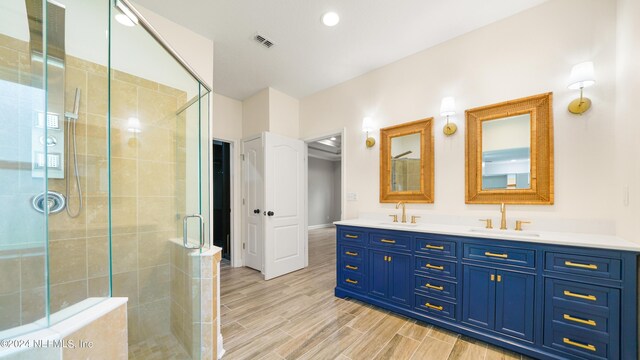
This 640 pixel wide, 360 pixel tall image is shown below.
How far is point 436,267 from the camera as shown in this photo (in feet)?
6.85

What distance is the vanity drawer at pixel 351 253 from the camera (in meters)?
2.60

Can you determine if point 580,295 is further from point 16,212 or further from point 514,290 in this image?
point 16,212

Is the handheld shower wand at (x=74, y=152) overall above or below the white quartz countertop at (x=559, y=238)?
above

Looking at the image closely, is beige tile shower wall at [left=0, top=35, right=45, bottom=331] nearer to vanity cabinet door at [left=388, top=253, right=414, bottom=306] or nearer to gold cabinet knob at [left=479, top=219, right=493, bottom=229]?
vanity cabinet door at [left=388, top=253, right=414, bottom=306]

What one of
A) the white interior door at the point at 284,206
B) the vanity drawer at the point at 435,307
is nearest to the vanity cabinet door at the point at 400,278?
the vanity drawer at the point at 435,307

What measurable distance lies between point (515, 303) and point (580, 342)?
0.36 metres

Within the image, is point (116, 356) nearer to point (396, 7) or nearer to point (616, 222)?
point (396, 7)

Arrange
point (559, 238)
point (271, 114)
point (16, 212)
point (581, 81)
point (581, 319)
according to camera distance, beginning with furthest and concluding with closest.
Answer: point (271, 114) → point (581, 81) → point (559, 238) → point (581, 319) → point (16, 212)

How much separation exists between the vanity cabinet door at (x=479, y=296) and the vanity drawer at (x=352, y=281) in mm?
985

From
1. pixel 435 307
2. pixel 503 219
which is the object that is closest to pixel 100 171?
pixel 435 307

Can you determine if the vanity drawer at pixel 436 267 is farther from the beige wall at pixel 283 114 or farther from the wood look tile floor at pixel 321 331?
the beige wall at pixel 283 114

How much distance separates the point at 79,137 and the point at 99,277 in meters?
0.99

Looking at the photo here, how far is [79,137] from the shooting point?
1.63 metres

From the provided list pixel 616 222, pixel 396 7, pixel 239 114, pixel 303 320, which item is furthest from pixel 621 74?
pixel 239 114
